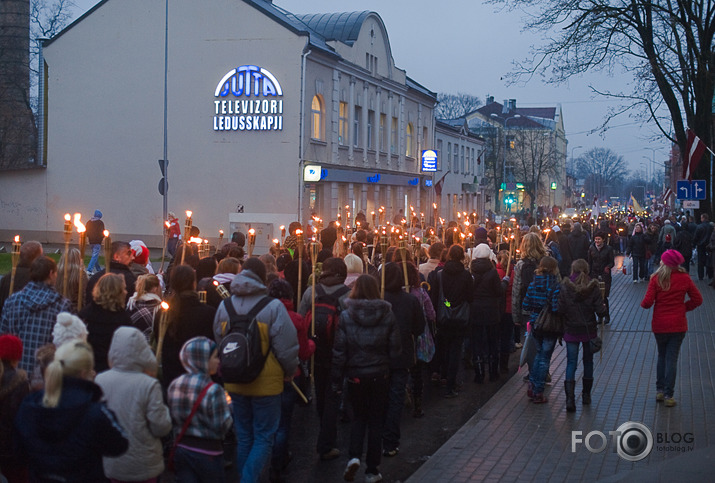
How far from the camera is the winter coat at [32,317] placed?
6.76 metres

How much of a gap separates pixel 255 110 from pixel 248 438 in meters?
28.2

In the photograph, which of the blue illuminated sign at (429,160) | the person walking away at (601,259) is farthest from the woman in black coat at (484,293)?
the blue illuminated sign at (429,160)

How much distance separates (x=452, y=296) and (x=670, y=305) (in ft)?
8.00

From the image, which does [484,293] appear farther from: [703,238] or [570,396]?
[703,238]

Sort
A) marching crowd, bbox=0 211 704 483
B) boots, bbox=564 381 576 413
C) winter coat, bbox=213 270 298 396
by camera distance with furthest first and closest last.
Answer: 1. boots, bbox=564 381 576 413
2. winter coat, bbox=213 270 298 396
3. marching crowd, bbox=0 211 704 483

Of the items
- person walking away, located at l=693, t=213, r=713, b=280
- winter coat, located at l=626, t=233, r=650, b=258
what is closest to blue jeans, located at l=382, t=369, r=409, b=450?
winter coat, located at l=626, t=233, r=650, b=258

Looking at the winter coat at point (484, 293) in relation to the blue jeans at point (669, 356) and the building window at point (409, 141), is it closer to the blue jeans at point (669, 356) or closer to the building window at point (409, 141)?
the blue jeans at point (669, 356)

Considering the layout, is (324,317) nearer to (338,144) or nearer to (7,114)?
(338,144)

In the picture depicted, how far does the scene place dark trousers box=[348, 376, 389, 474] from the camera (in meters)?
7.17

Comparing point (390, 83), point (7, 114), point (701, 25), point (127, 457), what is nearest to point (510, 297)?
point (127, 457)

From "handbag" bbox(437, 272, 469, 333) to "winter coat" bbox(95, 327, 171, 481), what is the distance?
5.78 m

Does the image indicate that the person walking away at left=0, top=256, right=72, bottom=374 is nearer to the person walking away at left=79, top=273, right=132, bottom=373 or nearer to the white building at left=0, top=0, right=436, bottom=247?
the person walking away at left=79, top=273, right=132, bottom=373

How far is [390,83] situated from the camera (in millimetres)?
43969

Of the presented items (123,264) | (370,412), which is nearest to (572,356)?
(370,412)
